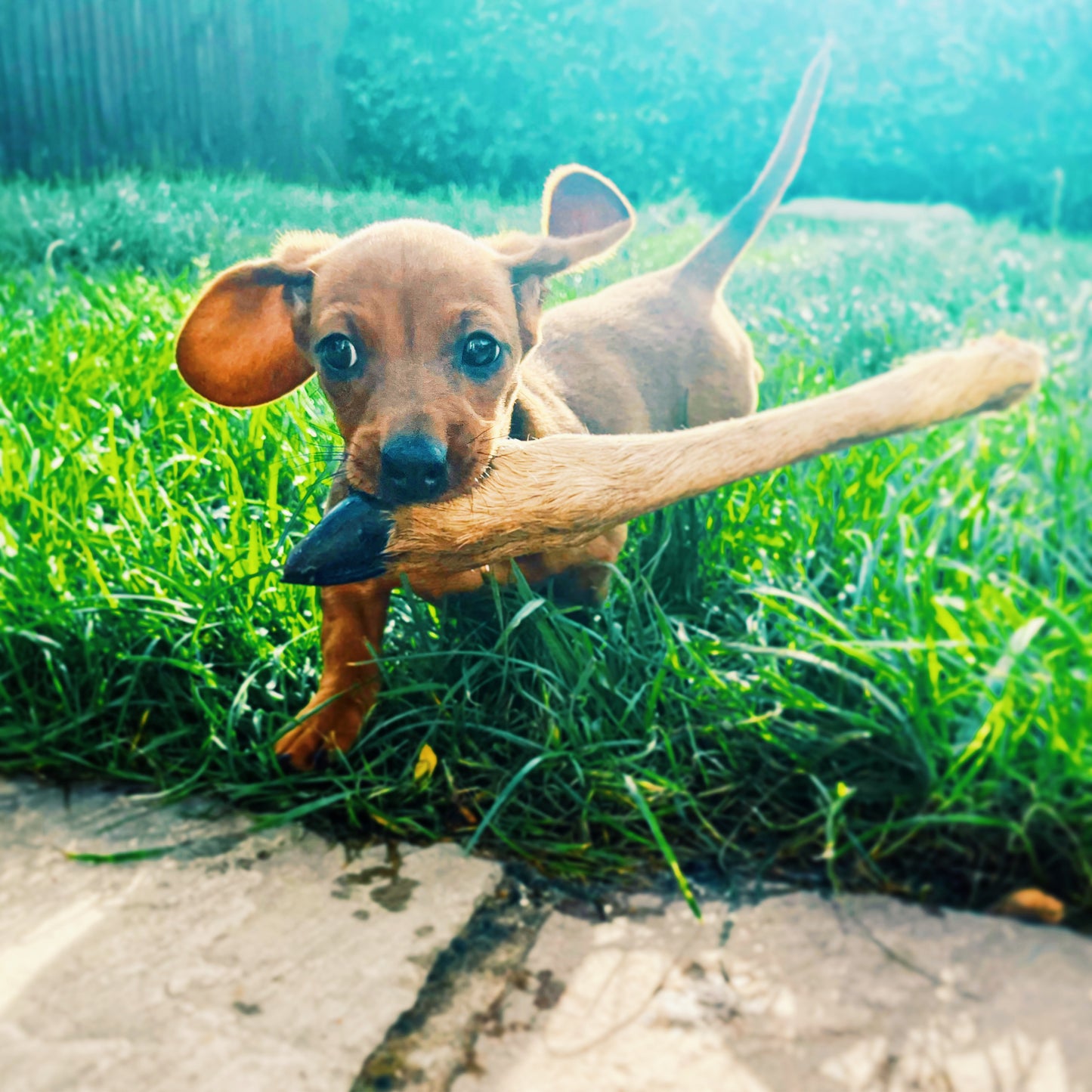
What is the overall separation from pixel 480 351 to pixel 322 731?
647 millimetres

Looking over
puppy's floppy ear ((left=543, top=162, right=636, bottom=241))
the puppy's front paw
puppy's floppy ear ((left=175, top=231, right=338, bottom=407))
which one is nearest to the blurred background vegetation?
puppy's floppy ear ((left=543, top=162, right=636, bottom=241))

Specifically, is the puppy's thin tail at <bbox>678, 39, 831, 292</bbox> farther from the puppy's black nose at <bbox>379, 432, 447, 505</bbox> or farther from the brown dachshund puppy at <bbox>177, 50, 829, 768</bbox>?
the puppy's black nose at <bbox>379, 432, 447, 505</bbox>

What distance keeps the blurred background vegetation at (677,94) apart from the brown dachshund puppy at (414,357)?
0.10m

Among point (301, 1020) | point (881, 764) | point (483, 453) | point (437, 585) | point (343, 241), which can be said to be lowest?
point (301, 1020)

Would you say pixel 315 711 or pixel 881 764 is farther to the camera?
pixel 315 711

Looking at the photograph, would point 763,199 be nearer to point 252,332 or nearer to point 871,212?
point 871,212

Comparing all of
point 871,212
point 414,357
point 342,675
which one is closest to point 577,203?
point 414,357

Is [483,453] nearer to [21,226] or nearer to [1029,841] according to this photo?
[1029,841]

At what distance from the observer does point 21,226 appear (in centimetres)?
358

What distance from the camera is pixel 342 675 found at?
5.31ft

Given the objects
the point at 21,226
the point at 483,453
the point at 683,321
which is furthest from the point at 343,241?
the point at 21,226

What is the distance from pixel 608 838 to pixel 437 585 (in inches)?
18.9

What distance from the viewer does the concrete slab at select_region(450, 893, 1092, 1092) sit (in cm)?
100

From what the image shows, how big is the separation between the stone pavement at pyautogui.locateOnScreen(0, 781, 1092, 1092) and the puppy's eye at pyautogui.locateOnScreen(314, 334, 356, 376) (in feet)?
2.28
